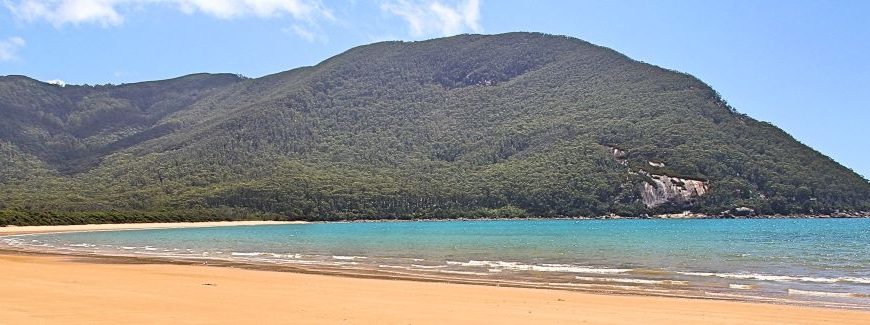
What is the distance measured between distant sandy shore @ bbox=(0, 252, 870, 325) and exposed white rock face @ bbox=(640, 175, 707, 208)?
141552mm

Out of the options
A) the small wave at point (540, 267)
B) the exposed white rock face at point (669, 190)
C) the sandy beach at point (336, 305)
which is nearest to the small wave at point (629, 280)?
the small wave at point (540, 267)

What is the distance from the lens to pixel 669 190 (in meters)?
157

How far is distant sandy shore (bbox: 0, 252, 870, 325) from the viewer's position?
13258mm

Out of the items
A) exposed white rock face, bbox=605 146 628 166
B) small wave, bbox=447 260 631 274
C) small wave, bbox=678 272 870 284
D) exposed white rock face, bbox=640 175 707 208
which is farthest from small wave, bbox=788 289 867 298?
exposed white rock face, bbox=605 146 628 166

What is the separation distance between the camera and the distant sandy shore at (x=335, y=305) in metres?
13.3

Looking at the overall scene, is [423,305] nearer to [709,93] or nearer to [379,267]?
[379,267]

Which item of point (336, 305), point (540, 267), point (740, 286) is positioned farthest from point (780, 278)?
point (336, 305)

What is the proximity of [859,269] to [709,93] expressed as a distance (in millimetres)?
168650

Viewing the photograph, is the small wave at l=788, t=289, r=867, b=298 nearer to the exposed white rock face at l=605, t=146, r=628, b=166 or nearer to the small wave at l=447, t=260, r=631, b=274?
the small wave at l=447, t=260, r=631, b=274

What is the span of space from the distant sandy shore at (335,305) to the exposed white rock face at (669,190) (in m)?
142

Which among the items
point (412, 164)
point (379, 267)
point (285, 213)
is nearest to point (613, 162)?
point (412, 164)

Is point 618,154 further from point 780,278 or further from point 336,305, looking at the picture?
point 336,305

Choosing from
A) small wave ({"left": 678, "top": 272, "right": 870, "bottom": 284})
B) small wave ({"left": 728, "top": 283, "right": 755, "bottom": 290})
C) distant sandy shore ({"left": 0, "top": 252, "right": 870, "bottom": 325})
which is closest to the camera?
distant sandy shore ({"left": 0, "top": 252, "right": 870, "bottom": 325})

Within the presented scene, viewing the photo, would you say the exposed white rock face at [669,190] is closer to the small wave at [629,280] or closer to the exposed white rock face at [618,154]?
the exposed white rock face at [618,154]
